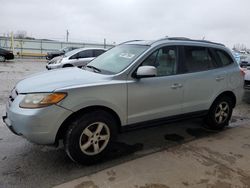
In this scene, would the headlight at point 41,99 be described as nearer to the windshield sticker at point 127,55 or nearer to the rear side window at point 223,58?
the windshield sticker at point 127,55

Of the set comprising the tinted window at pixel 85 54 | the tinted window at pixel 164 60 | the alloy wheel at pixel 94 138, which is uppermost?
the tinted window at pixel 85 54

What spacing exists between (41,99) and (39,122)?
270 mm

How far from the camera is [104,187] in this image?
2818 millimetres

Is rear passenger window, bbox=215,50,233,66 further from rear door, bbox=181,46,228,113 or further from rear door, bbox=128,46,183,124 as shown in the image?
rear door, bbox=128,46,183,124

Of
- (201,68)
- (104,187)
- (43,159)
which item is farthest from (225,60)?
(43,159)

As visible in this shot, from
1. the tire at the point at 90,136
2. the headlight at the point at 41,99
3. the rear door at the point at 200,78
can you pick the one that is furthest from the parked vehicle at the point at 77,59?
the headlight at the point at 41,99

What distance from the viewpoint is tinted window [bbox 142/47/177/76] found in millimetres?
3825

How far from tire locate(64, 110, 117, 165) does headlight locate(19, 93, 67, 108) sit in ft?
1.21

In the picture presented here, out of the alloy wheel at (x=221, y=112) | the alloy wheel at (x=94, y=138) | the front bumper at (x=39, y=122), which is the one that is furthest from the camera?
the alloy wheel at (x=221, y=112)

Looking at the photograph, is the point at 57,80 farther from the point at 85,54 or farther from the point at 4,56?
the point at 4,56

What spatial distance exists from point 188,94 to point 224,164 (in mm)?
1230

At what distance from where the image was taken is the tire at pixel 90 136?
3094mm

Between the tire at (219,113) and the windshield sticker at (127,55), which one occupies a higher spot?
the windshield sticker at (127,55)

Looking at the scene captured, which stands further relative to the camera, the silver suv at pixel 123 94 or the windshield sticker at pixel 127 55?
the windshield sticker at pixel 127 55
